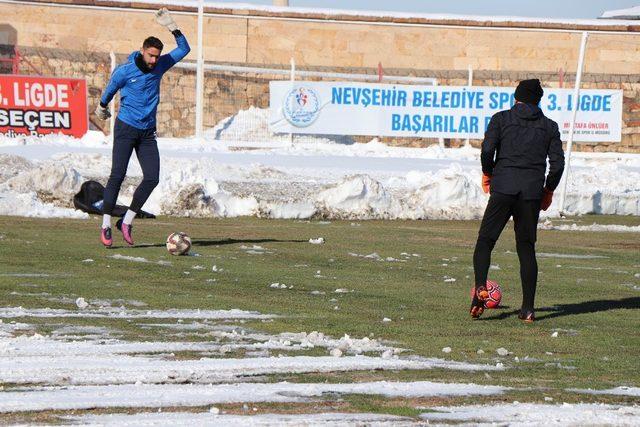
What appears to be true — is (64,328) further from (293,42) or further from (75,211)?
(293,42)

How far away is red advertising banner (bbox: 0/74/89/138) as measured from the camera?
32.1 metres

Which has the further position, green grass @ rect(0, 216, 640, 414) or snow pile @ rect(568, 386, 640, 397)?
green grass @ rect(0, 216, 640, 414)

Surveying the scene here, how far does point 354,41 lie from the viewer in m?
46.1

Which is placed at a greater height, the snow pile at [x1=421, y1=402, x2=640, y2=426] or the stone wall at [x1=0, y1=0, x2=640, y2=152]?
the stone wall at [x1=0, y1=0, x2=640, y2=152]

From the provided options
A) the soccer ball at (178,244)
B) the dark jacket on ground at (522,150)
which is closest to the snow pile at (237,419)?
the dark jacket on ground at (522,150)

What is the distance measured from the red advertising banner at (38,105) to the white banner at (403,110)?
488cm

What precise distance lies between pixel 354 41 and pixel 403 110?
11.5 metres

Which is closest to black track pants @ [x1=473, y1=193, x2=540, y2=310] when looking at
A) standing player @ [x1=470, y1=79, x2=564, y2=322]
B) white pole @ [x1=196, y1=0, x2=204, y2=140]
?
standing player @ [x1=470, y1=79, x2=564, y2=322]

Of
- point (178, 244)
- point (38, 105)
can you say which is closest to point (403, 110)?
point (38, 105)

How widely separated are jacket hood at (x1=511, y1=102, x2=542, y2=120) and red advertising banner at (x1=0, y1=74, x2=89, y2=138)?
927 inches

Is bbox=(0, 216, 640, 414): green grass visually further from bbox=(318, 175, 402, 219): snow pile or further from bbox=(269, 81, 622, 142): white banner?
bbox=(269, 81, 622, 142): white banner

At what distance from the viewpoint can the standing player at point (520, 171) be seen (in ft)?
32.6

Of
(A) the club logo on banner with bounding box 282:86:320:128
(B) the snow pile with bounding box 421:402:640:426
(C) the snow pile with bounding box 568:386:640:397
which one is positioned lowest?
(A) the club logo on banner with bounding box 282:86:320:128

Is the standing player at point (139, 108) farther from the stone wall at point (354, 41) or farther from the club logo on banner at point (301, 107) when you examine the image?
the stone wall at point (354, 41)
